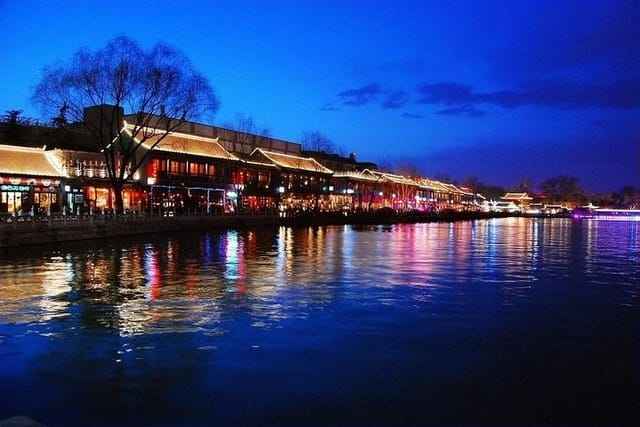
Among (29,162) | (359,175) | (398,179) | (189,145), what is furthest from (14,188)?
(398,179)

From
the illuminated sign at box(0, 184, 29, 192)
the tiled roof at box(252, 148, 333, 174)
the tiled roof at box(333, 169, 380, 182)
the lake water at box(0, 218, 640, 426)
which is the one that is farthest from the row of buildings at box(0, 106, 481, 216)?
the lake water at box(0, 218, 640, 426)

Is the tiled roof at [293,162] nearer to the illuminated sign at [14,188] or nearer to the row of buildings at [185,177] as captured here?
the row of buildings at [185,177]

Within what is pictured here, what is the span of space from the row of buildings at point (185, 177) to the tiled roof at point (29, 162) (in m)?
0.08

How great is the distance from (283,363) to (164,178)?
58.0m

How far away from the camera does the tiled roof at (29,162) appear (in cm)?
5116

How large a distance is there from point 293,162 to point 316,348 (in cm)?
8335

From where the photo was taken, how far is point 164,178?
216ft

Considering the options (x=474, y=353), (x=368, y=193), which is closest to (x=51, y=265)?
(x=474, y=353)

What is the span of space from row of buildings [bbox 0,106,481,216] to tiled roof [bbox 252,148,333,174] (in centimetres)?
16

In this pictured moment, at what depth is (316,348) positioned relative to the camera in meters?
11.4

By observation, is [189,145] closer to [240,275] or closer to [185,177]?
[185,177]

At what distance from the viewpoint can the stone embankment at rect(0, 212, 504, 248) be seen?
35.1 meters

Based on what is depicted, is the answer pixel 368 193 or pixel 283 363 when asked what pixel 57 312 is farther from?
pixel 368 193

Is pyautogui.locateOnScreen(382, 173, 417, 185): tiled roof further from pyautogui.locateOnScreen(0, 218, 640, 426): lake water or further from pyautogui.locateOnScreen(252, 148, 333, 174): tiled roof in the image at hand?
pyautogui.locateOnScreen(0, 218, 640, 426): lake water
